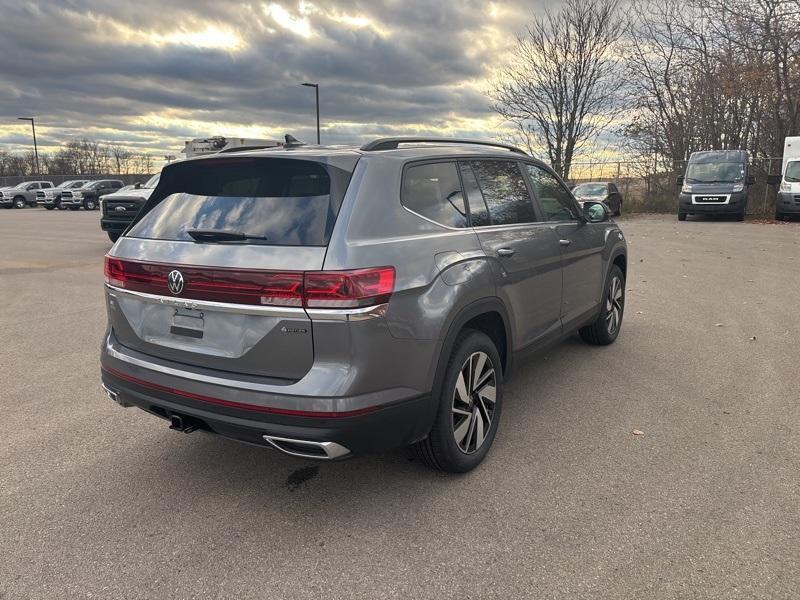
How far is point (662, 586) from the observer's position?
245 centimetres

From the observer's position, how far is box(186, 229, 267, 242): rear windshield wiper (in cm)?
278

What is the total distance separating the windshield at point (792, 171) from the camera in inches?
797

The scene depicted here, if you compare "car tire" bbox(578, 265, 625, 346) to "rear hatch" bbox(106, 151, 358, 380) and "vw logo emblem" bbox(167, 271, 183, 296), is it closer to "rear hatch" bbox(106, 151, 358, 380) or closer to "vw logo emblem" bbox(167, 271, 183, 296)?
"rear hatch" bbox(106, 151, 358, 380)

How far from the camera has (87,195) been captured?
3653cm

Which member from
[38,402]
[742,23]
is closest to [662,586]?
[38,402]

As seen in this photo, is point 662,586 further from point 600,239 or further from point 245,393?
point 600,239

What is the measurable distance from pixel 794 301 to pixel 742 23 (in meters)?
20.1

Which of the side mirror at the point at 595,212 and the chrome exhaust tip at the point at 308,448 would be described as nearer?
the chrome exhaust tip at the point at 308,448

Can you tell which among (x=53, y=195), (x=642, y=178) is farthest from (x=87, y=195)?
(x=642, y=178)

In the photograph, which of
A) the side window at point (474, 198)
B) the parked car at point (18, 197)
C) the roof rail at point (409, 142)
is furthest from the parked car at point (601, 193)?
the parked car at point (18, 197)

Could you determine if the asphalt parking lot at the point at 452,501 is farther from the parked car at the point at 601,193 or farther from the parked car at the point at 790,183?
the parked car at the point at 601,193

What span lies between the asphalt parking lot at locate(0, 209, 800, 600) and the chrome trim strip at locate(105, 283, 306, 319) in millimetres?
1046

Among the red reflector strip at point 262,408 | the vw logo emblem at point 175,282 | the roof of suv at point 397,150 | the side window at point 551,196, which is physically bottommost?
the red reflector strip at point 262,408

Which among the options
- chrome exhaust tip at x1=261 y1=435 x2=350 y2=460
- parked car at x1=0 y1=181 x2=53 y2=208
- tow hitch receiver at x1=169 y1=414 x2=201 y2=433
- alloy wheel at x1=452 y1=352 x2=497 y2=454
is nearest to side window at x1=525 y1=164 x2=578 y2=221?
alloy wheel at x1=452 y1=352 x2=497 y2=454
